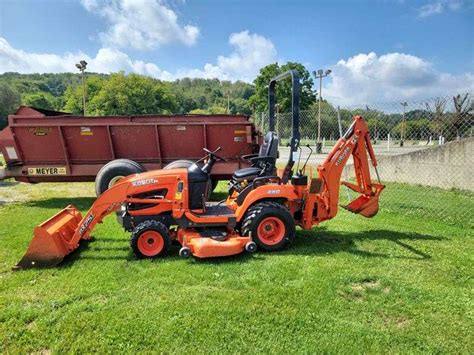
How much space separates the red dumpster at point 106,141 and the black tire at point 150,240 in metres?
4.28

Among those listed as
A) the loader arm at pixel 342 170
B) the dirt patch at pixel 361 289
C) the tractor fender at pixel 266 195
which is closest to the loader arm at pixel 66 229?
the tractor fender at pixel 266 195

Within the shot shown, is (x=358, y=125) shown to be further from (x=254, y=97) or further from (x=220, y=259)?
(x=254, y=97)

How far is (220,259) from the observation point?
4855mm

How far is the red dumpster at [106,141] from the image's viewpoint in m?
8.84

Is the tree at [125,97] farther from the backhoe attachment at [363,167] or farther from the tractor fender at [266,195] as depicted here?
the tractor fender at [266,195]

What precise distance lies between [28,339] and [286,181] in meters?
3.69

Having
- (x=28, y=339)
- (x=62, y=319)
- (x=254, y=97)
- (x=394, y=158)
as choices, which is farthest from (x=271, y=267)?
(x=254, y=97)

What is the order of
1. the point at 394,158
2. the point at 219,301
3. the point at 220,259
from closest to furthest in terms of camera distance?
1. the point at 219,301
2. the point at 220,259
3. the point at 394,158

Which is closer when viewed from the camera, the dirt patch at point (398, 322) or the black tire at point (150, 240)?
the dirt patch at point (398, 322)

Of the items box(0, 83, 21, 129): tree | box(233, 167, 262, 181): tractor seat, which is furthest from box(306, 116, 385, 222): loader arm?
box(0, 83, 21, 129): tree

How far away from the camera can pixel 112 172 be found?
26.9ft

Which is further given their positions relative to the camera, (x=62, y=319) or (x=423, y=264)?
(x=423, y=264)

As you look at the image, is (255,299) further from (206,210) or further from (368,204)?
(368,204)

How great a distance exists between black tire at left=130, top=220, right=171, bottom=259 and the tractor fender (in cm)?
105
